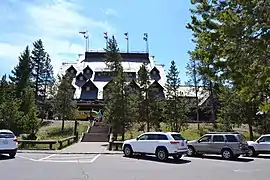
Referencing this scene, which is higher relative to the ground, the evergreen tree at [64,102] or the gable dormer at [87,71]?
the gable dormer at [87,71]

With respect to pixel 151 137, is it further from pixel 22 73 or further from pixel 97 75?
pixel 22 73

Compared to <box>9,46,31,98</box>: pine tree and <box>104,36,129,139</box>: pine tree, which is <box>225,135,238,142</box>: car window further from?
<box>9,46,31,98</box>: pine tree

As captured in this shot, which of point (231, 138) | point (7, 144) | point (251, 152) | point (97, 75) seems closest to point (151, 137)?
point (231, 138)

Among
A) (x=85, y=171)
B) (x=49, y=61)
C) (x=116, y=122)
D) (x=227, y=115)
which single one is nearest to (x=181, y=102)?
(x=227, y=115)

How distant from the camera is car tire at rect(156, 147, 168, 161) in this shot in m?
19.1

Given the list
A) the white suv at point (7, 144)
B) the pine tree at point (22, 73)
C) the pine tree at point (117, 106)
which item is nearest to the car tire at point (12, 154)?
the white suv at point (7, 144)

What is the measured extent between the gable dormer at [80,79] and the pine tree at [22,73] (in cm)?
929

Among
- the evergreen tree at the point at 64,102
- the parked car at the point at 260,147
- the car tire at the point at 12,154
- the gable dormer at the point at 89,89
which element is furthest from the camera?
the gable dormer at the point at 89,89

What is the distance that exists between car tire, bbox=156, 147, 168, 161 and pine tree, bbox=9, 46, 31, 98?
45.3 meters

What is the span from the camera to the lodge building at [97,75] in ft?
190

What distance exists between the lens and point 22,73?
62.6 m

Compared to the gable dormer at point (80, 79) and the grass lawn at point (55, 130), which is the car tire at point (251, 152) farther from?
the gable dormer at point (80, 79)

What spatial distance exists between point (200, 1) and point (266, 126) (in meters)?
26.1

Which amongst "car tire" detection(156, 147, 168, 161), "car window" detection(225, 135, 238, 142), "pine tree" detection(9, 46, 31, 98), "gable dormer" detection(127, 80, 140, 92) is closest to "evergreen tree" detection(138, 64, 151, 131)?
"gable dormer" detection(127, 80, 140, 92)
